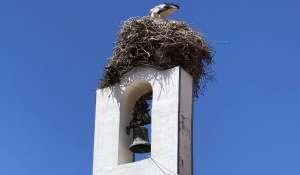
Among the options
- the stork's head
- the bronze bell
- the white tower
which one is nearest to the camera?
the white tower

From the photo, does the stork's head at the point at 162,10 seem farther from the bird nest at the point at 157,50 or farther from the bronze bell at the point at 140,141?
the bronze bell at the point at 140,141

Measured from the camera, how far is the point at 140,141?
48.9ft

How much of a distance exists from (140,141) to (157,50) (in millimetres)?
1497

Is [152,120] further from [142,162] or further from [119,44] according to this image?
[119,44]

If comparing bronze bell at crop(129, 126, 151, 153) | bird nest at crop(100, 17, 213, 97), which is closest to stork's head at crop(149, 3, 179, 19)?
bird nest at crop(100, 17, 213, 97)

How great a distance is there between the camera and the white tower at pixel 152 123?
46.8ft

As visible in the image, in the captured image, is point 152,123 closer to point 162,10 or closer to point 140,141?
point 140,141

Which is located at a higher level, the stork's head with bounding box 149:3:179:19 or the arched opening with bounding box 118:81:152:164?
the stork's head with bounding box 149:3:179:19

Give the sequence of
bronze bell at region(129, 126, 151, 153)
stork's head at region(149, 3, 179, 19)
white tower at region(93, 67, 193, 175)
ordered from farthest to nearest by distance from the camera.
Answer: stork's head at region(149, 3, 179, 19) → bronze bell at region(129, 126, 151, 153) → white tower at region(93, 67, 193, 175)

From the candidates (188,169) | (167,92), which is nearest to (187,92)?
(167,92)

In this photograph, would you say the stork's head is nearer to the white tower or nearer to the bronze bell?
the white tower

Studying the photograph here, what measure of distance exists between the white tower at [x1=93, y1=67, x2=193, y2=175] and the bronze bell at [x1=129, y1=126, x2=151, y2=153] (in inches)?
5.3

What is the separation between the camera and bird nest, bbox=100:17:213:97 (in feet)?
50.4

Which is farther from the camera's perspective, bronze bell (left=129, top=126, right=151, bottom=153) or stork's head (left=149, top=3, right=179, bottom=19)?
stork's head (left=149, top=3, right=179, bottom=19)
